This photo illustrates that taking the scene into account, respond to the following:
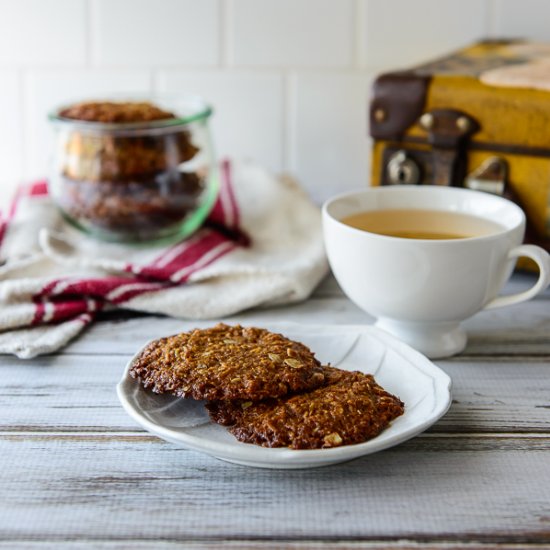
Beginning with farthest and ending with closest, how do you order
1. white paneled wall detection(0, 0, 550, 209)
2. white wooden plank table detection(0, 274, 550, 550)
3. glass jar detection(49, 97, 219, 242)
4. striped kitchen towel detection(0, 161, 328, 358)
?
1. white paneled wall detection(0, 0, 550, 209)
2. glass jar detection(49, 97, 219, 242)
3. striped kitchen towel detection(0, 161, 328, 358)
4. white wooden plank table detection(0, 274, 550, 550)

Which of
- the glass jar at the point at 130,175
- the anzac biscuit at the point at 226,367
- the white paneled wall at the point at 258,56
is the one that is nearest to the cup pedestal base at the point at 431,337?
the anzac biscuit at the point at 226,367

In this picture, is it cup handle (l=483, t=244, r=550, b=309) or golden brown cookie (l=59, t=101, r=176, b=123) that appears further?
golden brown cookie (l=59, t=101, r=176, b=123)

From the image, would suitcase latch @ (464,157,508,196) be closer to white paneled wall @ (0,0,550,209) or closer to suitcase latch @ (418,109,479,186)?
suitcase latch @ (418,109,479,186)

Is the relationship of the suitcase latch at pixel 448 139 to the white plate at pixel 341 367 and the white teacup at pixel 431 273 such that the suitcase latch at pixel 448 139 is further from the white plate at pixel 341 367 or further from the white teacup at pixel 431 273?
the white plate at pixel 341 367

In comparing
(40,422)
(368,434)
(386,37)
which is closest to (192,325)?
(40,422)

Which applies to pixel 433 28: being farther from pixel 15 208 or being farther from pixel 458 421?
pixel 458 421

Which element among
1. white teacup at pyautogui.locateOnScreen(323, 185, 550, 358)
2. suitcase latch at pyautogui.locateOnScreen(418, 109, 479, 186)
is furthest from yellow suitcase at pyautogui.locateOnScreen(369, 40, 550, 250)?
white teacup at pyautogui.locateOnScreen(323, 185, 550, 358)
